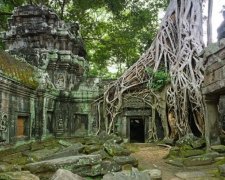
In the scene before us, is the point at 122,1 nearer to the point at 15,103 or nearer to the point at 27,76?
the point at 27,76

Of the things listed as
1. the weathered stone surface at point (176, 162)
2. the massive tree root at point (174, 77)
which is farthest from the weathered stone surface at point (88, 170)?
the massive tree root at point (174, 77)

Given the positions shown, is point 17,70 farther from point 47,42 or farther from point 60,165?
point 60,165

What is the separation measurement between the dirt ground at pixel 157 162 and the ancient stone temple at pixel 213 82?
4.73 feet

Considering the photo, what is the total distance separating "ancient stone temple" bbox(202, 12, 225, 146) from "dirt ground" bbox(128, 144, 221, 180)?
1.44 metres

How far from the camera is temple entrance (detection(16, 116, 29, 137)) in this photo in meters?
8.50

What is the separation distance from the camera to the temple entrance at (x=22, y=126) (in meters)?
8.50

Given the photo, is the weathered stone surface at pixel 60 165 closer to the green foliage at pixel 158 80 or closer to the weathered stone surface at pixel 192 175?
the weathered stone surface at pixel 192 175

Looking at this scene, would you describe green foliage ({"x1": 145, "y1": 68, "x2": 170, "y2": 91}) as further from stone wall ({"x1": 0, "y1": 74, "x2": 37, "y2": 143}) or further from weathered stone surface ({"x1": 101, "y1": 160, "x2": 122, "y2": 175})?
weathered stone surface ({"x1": 101, "y1": 160, "x2": 122, "y2": 175})

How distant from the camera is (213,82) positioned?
7391 mm

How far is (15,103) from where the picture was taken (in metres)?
8.17

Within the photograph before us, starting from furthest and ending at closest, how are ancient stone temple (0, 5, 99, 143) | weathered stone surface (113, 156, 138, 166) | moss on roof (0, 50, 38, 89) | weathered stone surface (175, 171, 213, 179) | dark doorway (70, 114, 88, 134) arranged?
dark doorway (70, 114, 88, 134), ancient stone temple (0, 5, 99, 143), moss on roof (0, 50, 38, 89), weathered stone surface (113, 156, 138, 166), weathered stone surface (175, 171, 213, 179)

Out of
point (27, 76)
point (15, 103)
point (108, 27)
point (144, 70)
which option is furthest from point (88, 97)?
point (108, 27)

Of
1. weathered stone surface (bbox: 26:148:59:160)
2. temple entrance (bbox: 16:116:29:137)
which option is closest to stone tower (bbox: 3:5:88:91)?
temple entrance (bbox: 16:116:29:137)

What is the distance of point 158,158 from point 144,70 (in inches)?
200
